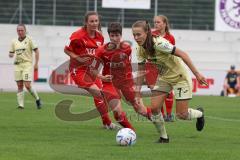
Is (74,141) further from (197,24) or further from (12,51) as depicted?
(197,24)

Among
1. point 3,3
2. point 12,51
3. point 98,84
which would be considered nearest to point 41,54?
point 3,3

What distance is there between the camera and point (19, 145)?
10.9 meters

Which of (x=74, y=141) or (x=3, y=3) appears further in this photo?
(x=3, y=3)

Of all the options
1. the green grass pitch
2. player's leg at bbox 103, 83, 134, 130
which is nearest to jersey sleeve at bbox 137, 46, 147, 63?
player's leg at bbox 103, 83, 134, 130

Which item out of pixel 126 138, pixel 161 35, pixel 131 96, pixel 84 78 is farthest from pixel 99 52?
pixel 161 35

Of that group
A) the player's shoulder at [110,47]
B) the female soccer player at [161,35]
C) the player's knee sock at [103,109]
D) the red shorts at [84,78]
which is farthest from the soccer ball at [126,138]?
the player's knee sock at [103,109]

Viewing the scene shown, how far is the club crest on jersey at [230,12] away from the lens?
4025 centimetres

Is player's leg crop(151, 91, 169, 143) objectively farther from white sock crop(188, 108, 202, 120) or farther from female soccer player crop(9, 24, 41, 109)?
female soccer player crop(9, 24, 41, 109)

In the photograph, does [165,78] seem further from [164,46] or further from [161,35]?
[161,35]

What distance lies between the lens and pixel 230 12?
133ft

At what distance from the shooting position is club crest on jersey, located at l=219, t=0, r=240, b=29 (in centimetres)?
4025

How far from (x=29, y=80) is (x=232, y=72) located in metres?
15.8

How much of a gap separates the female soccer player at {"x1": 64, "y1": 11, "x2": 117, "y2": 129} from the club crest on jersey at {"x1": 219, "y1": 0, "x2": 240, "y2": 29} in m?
27.1

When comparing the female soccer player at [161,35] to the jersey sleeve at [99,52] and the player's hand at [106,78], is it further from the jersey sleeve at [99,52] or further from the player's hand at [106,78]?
the jersey sleeve at [99,52]
